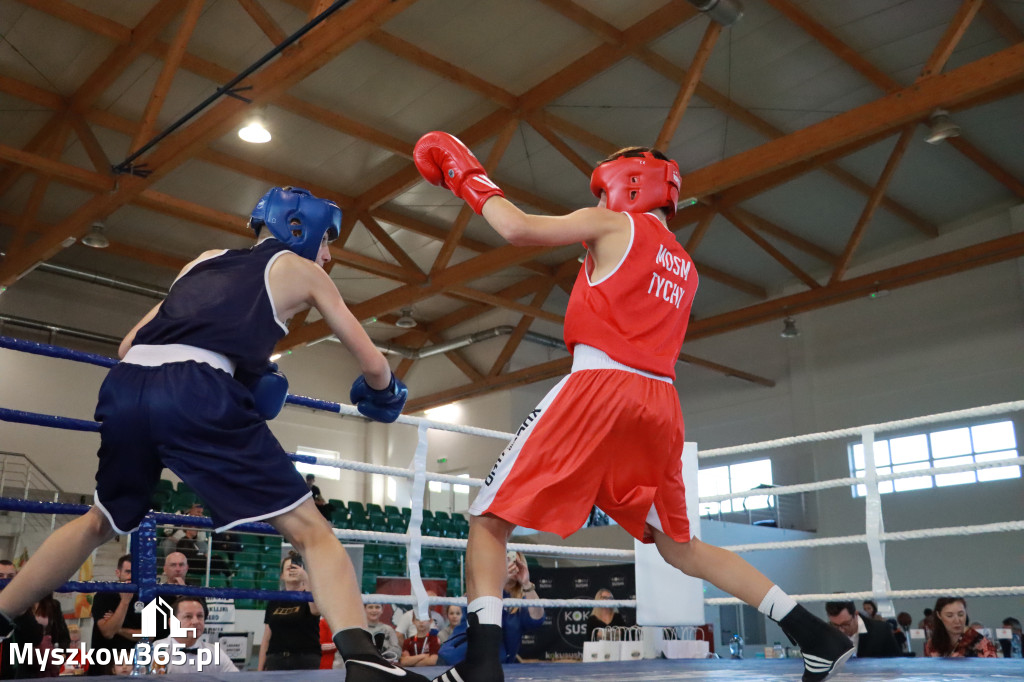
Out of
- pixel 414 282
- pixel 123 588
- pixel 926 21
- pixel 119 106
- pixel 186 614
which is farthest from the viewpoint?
pixel 414 282

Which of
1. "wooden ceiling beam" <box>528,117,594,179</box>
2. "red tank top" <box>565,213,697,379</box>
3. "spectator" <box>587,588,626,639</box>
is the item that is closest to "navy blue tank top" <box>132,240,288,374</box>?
"red tank top" <box>565,213,697,379</box>

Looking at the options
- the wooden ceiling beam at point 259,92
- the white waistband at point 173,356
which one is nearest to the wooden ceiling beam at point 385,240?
the wooden ceiling beam at point 259,92

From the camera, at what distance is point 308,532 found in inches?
66.6

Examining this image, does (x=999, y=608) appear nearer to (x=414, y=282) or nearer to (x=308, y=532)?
(x=414, y=282)

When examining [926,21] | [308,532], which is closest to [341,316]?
[308,532]

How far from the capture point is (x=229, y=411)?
1.70 meters

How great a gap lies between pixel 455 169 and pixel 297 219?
41 cm

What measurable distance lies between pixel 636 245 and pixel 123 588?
1573mm

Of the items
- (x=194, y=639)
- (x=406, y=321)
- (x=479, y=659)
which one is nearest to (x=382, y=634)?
(x=194, y=639)

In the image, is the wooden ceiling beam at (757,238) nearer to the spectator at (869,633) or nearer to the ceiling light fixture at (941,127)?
the ceiling light fixture at (941,127)

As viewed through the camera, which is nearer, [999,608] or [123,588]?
[123,588]

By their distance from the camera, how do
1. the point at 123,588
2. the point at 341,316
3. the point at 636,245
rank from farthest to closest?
the point at 123,588 < the point at 636,245 < the point at 341,316

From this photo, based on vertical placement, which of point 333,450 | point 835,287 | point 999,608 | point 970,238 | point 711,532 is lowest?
point 999,608

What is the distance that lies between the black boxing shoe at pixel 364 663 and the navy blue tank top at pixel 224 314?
589 mm
